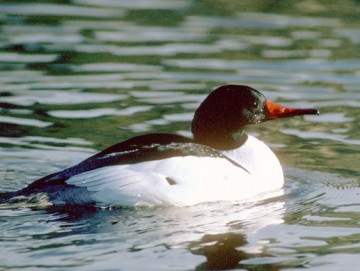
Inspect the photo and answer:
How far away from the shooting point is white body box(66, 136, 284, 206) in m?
9.62

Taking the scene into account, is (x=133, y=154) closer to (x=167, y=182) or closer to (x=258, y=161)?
(x=167, y=182)

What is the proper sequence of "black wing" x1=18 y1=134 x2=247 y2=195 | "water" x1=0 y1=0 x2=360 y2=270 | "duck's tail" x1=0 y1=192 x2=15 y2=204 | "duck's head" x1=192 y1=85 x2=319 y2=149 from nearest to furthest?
"water" x1=0 y1=0 x2=360 y2=270 → "duck's tail" x1=0 y1=192 x2=15 y2=204 → "black wing" x1=18 y1=134 x2=247 y2=195 → "duck's head" x1=192 y1=85 x2=319 y2=149

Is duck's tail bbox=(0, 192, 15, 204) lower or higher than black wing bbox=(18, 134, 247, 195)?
lower

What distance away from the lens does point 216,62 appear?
15.1 m

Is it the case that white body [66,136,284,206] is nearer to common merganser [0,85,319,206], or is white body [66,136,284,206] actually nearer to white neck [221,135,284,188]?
common merganser [0,85,319,206]

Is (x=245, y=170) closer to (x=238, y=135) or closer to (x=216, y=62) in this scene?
(x=238, y=135)

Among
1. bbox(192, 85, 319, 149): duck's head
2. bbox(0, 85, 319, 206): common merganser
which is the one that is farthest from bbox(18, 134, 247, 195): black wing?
bbox(192, 85, 319, 149): duck's head

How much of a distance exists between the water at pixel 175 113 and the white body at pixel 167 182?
0.43ft

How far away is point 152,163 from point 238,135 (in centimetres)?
119

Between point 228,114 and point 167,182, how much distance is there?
3.75 feet

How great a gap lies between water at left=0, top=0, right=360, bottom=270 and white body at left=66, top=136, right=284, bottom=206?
131 millimetres

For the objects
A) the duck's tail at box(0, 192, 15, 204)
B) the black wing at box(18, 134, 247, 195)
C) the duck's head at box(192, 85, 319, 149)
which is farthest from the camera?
the duck's head at box(192, 85, 319, 149)

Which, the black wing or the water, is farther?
the black wing

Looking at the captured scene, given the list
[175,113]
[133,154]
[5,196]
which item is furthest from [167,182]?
[175,113]
